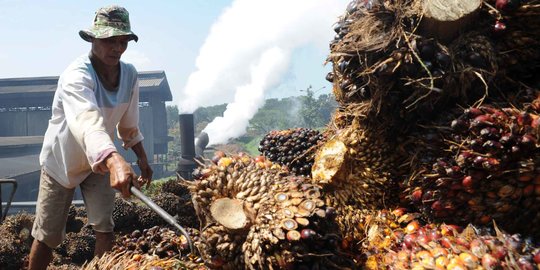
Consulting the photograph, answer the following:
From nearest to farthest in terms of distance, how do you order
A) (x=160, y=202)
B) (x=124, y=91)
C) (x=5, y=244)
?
1. (x=124, y=91)
2. (x=5, y=244)
3. (x=160, y=202)

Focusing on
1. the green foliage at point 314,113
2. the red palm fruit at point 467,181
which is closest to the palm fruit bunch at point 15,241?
the red palm fruit at point 467,181

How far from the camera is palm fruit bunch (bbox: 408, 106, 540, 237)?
6.35 ft

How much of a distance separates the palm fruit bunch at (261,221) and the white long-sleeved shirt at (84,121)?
67cm

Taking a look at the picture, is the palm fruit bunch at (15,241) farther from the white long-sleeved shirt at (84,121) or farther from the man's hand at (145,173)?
the man's hand at (145,173)

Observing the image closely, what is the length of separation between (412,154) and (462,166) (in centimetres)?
32

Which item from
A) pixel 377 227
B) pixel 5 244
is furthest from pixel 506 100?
pixel 5 244

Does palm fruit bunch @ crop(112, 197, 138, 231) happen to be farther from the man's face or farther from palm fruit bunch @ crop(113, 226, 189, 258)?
the man's face

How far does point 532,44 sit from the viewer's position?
87.2 inches

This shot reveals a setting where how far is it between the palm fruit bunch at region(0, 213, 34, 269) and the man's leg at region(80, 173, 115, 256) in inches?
59.6

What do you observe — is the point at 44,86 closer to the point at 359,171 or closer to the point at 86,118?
the point at 86,118

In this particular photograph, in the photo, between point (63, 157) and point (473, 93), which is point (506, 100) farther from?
point (63, 157)

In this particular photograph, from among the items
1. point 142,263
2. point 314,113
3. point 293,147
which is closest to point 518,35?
point 293,147

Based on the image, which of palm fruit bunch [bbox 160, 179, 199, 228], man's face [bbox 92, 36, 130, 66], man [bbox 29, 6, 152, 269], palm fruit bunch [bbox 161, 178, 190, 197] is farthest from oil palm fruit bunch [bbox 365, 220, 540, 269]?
palm fruit bunch [bbox 161, 178, 190, 197]

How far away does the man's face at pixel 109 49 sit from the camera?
291cm
